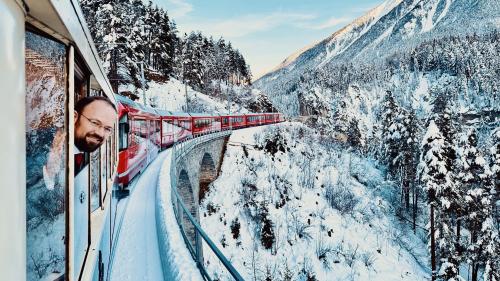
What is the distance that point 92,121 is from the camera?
253 cm

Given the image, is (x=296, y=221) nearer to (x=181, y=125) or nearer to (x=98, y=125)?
(x=181, y=125)

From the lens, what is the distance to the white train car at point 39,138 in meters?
1.18

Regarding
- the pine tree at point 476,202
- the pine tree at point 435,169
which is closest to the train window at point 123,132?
the pine tree at point 435,169

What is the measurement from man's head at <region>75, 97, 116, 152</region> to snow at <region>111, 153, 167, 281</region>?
3.74 m

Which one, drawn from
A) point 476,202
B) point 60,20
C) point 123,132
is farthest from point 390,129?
point 60,20

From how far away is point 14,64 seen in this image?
1.23 meters

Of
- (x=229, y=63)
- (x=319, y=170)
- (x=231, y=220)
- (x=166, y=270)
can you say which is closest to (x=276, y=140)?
(x=319, y=170)

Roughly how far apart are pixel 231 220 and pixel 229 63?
219ft

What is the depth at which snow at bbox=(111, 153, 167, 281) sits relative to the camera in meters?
5.90

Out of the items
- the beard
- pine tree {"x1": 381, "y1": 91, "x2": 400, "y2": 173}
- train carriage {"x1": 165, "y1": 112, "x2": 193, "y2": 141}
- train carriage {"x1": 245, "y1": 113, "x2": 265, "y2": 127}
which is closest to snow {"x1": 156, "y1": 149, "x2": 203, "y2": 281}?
the beard

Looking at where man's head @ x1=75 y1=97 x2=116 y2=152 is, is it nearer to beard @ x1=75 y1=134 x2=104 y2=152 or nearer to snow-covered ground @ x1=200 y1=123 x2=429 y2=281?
beard @ x1=75 y1=134 x2=104 y2=152

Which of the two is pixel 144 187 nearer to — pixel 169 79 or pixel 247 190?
pixel 247 190

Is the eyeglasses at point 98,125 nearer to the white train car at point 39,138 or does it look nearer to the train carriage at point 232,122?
the white train car at point 39,138

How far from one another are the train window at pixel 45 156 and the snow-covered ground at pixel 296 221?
13500mm
